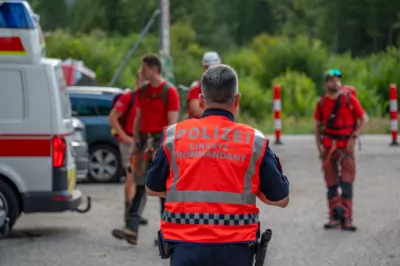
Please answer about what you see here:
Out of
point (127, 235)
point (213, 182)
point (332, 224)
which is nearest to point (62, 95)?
point (127, 235)

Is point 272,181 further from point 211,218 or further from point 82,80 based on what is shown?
point 82,80

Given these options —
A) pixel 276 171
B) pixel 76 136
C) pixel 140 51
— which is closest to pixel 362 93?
pixel 76 136

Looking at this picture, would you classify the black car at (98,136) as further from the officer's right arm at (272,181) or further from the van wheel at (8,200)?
the officer's right arm at (272,181)

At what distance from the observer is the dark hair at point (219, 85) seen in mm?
5375

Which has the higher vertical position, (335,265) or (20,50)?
(20,50)

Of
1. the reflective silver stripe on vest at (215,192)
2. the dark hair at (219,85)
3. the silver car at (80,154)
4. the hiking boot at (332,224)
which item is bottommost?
the hiking boot at (332,224)

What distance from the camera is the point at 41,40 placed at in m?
12.0

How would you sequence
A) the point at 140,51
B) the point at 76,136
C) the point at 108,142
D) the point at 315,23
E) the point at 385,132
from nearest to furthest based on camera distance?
the point at 76,136, the point at 108,142, the point at 385,132, the point at 140,51, the point at 315,23

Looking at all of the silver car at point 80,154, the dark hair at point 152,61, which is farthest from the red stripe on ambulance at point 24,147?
the silver car at point 80,154

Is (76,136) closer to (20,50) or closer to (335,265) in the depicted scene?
→ (20,50)

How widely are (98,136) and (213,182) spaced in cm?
1284

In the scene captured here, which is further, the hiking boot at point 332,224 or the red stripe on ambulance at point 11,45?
the hiking boot at point 332,224

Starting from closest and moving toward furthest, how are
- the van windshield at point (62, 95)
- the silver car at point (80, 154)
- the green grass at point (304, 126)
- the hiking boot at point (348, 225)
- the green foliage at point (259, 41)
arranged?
the van windshield at point (62, 95)
the hiking boot at point (348, 225)
the silver car at point (80, 154)
the green grass at point (304, 126)
the green foliage at point (259, 41)

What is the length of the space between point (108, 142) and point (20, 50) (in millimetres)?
6814
